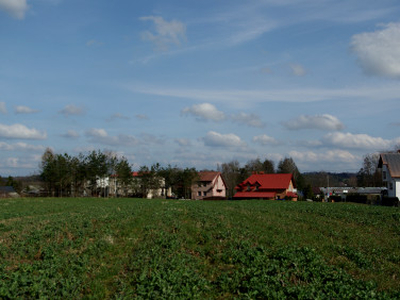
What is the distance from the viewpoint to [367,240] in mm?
15891

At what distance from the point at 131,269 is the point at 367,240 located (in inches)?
429

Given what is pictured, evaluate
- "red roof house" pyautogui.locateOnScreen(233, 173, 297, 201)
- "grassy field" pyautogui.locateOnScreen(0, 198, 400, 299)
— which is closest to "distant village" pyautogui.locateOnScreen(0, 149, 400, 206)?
"red roof house" pyautogui.locateOnScreen(233, 173, 297, 201)

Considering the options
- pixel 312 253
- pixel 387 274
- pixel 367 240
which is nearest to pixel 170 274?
pixel 312 253

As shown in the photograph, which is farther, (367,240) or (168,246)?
(367,240)

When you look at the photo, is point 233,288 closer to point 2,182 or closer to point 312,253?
point 312,253

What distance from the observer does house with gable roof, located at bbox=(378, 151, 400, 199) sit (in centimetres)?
5316

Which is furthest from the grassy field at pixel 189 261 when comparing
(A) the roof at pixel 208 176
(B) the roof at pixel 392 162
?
(A) the roof at pixel 208 176

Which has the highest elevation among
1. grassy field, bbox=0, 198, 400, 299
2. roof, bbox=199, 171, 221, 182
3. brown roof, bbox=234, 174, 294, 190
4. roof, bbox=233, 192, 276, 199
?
roof, bbox=199, 171, 221, 182

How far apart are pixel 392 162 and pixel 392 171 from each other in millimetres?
2317

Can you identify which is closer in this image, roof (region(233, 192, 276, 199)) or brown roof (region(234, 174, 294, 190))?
roof (region(233, 192, 276, 199))

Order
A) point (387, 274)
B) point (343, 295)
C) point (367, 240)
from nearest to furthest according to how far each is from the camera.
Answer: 1. point (343, 295)
2. point (387, 274)
3. point (367, 240)

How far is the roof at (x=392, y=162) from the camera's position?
53591 millimetres

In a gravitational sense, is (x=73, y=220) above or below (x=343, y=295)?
above

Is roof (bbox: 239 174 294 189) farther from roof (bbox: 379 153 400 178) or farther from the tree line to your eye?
roof (bbox: 379 153 400 178)
